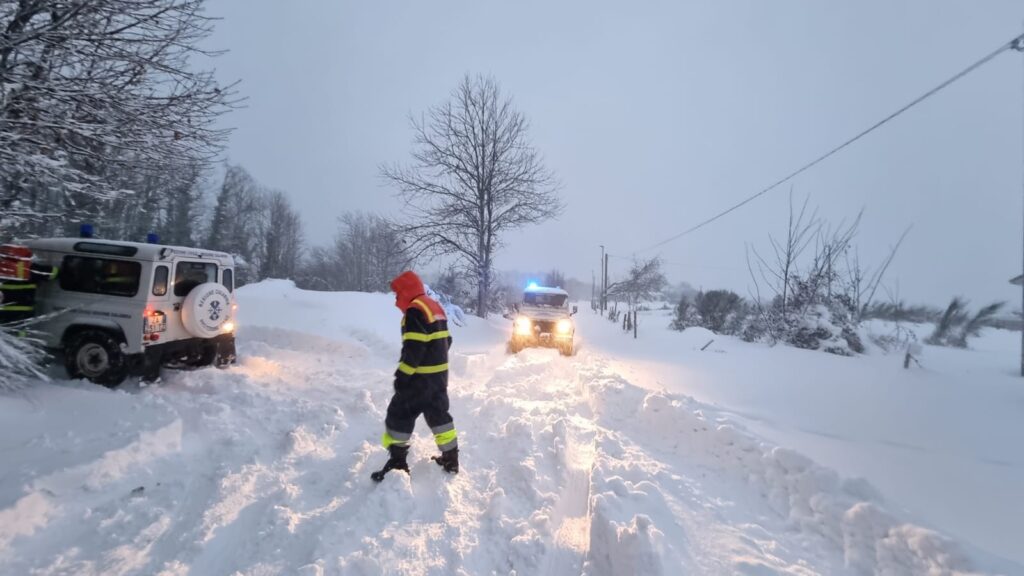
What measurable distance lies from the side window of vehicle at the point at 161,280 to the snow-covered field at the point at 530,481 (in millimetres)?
1297

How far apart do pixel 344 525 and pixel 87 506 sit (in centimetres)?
190

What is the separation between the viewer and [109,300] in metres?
5.55

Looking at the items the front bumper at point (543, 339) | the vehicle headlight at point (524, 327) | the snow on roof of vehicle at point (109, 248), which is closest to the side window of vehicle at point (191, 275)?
the snow on roof of vehicle at point (109, 248)

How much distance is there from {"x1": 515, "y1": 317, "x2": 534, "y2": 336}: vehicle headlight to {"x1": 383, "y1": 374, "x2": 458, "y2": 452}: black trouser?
8.09 meters

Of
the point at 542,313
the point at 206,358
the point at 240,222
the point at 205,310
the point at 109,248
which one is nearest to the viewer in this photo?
the point at 109,248

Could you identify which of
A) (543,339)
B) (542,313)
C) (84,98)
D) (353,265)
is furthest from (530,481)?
(353,265)

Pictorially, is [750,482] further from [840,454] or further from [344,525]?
[344,525]

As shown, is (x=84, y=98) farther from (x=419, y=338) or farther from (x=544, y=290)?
(x=544, y=290)

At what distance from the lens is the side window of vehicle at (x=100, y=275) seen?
5.57m

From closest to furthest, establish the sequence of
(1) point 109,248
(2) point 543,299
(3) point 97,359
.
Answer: (3) point 97,359 < (1) point 109,248 < (2) point 543,299

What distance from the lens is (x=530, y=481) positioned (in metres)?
3.75

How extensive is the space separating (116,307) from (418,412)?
15.9 ft

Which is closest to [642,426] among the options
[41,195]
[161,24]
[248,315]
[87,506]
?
[87,506]

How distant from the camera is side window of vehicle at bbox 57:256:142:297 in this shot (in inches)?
219
